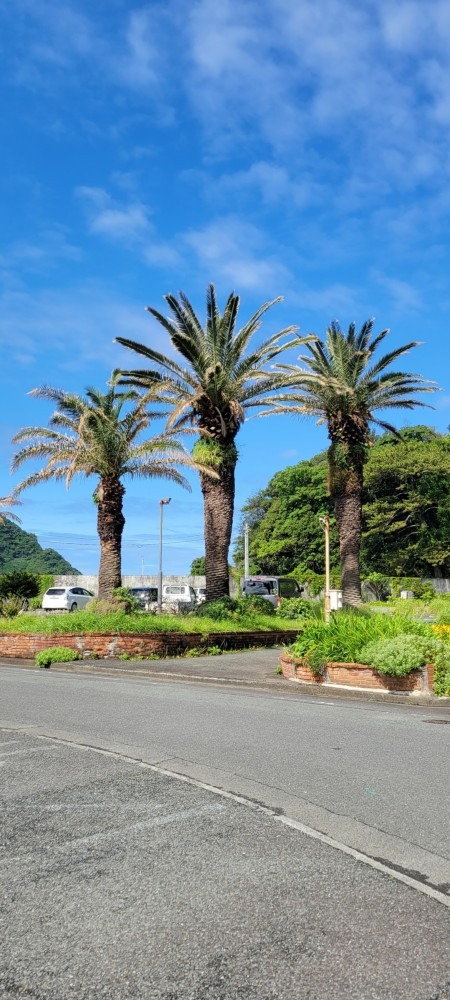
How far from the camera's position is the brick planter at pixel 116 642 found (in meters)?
20.1

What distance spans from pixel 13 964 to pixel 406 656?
10.1 metres

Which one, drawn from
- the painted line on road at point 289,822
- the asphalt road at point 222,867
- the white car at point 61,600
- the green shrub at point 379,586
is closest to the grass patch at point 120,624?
the asphalt road at point 222,867

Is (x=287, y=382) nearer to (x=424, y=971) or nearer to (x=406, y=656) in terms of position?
(x=406, y=656)

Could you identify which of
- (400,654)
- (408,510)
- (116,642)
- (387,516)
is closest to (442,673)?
(400,654)

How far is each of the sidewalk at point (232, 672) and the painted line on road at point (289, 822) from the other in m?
5.87

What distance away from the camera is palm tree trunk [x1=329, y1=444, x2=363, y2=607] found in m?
30.6

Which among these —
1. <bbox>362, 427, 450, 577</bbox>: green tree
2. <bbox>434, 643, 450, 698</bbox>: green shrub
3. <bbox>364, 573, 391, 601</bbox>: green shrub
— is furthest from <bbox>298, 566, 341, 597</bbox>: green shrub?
<bbox>434, 643, 450, 698</bbox>: green shrub

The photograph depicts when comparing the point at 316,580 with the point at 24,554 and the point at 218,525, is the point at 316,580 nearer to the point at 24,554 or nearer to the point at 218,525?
the point at 218,525

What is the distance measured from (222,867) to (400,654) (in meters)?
8.74

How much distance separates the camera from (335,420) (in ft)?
101

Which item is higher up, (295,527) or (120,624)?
(295,527)

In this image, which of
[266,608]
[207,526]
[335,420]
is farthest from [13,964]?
[335,420]

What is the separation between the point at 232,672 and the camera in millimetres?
16469

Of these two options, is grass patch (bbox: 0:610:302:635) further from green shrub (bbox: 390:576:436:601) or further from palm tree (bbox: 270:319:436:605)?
green shrub (bbox: 390:576:436:601)
